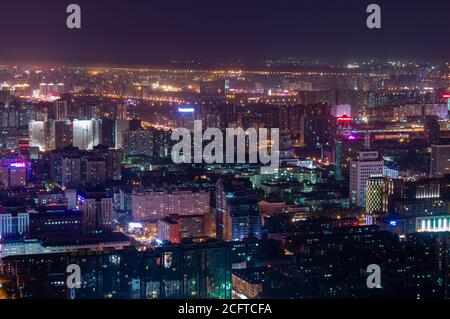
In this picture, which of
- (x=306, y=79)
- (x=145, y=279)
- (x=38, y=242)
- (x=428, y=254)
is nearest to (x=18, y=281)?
(x=145, y=279)

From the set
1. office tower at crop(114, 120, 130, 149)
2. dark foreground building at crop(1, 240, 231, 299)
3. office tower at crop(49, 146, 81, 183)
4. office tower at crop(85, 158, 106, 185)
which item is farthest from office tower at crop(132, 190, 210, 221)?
office tower at crop(114, 120, 130, 149)

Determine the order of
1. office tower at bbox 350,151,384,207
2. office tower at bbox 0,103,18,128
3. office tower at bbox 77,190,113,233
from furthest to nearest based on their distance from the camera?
1. office tower at bbox 0,103,18,128
2. office tower at bbox 350,151,384,207
3. office tower at bbox 77,190,113,233

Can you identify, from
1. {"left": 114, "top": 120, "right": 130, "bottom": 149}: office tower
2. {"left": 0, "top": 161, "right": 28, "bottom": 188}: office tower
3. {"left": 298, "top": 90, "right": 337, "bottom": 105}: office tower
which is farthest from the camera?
{"left": 298, "top": 90, "right": 337, "bottom": 105}: office tower

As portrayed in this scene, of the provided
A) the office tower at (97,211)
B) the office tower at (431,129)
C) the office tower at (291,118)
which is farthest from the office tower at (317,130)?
the office tower at (97,211)

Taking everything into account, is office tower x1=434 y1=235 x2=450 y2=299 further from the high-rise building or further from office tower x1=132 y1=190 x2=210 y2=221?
the high-rise building

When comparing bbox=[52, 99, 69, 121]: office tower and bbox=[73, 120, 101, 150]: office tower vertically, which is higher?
bbox=[52, 99, 69, 121]: office tower

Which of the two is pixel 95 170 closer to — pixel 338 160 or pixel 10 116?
pixel 338 160

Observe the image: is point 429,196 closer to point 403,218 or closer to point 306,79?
point 403,218
